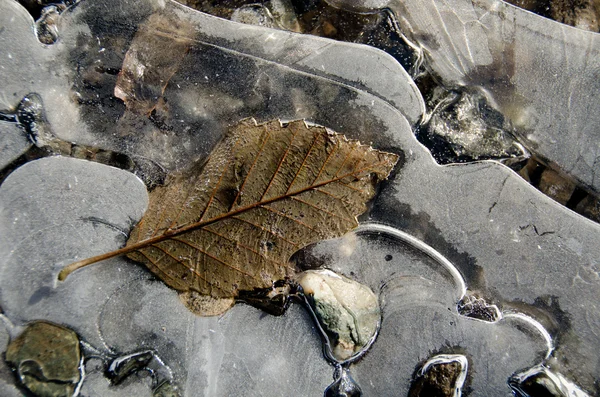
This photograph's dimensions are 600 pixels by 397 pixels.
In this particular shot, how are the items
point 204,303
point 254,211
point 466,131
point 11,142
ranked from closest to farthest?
point 254,211
point 204,303
point 11,142
point 466,131

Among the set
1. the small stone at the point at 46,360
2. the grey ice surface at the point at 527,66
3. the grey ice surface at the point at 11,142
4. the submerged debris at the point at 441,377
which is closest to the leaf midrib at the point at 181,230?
the small stone at the point at 46,360

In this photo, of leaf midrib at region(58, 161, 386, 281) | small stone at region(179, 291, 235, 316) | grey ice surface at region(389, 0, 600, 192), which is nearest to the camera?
leaf midrib at region(58, 161, 386, 281)

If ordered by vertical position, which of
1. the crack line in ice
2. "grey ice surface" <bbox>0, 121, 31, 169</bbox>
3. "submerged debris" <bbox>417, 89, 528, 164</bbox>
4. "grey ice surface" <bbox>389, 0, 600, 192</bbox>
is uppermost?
"grey ice surface" <bbox>389, 0, 600, 192</bbox>

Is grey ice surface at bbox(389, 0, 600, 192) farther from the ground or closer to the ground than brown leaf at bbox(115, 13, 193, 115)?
farther from the ground

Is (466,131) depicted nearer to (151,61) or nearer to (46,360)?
(151,61)

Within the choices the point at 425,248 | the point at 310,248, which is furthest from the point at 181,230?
the point at 425,248

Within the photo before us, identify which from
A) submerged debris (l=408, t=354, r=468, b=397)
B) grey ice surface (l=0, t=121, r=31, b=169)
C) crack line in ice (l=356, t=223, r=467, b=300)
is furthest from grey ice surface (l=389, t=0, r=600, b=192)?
grey ice surface (l=0, t=121, r=31, b=169)

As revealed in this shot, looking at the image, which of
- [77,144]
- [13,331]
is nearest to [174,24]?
[77,144]

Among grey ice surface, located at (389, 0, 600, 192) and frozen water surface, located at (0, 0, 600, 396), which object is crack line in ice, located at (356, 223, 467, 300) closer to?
frozen water surface, located at (0, 0, 600, 396)
